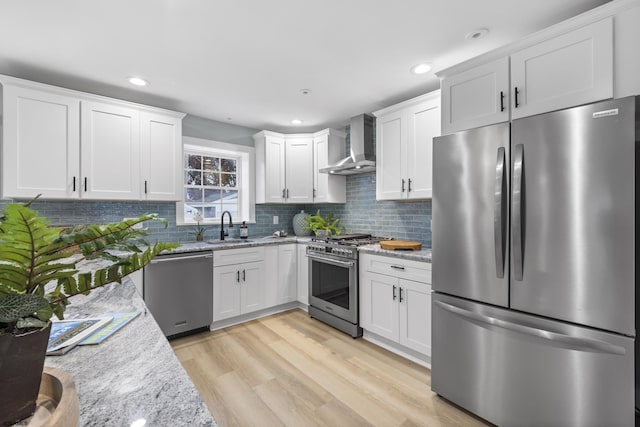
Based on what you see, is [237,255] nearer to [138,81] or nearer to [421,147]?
[138,81]

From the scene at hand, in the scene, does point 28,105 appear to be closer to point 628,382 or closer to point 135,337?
point 135,337

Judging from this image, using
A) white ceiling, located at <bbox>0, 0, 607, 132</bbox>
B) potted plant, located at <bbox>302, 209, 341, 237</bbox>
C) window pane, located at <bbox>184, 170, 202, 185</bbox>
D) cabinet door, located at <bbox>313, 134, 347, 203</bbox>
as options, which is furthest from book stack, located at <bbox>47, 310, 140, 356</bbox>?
cabinet door, located at <bbox>313, 134, 347, 203</bbox>

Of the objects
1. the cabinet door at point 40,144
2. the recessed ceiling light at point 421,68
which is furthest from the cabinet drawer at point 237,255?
the recessed ceiling light at point 421,68

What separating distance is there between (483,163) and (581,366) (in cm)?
A: 116

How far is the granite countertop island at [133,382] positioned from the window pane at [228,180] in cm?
328

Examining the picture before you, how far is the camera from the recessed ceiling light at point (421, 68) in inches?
98.9

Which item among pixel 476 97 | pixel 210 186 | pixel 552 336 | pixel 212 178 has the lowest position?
pixel 552 336

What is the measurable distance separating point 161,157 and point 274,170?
1403mm

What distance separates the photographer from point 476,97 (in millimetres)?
2031

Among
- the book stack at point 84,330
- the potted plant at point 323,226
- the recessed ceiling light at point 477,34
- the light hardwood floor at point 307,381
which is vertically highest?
the recessed ceiling light at point 477,34

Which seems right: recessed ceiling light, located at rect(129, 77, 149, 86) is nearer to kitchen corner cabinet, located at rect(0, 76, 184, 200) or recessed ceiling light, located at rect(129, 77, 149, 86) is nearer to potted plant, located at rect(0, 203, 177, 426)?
kitchen corner cabinet, located at rect(0, 76, 184, 200)

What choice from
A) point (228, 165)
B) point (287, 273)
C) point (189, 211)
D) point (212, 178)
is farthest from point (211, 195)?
point (287, 273)

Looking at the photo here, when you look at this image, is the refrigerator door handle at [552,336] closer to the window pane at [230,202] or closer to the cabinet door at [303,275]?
the cabinet door at [303,275]

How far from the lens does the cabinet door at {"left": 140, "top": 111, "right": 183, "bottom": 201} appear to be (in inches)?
122
